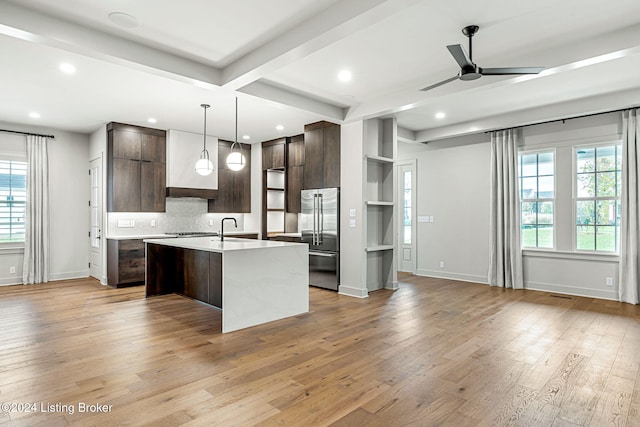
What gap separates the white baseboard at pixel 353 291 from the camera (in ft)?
18.1

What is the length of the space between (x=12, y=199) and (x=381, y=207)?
6.64 metres

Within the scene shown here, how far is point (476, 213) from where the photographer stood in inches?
270

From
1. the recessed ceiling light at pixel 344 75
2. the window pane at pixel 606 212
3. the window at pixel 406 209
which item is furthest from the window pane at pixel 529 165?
the recessed ceiling light at pixel 344 75

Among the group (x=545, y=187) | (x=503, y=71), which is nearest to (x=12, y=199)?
(x=503, y=71)

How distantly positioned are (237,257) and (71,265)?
205 inches

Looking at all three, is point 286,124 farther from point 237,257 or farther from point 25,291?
point 25,291

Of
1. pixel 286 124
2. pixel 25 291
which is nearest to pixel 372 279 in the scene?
pixel 286 124

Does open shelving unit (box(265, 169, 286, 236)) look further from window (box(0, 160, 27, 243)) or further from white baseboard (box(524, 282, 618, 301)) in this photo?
white baseboard (box(524, 282, 618, 301))

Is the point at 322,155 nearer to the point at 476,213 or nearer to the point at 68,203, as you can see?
the point at 476,213

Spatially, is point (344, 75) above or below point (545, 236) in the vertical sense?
above

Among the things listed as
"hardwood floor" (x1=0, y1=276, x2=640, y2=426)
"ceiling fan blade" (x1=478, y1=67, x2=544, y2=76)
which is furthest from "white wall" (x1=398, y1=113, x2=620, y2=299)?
"ceiling fan blade" (x1=478, y1=67, x2=544, y2=76)

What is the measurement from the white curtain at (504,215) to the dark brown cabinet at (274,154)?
402 centimetres

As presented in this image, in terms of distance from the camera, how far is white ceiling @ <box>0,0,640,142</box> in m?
2.99

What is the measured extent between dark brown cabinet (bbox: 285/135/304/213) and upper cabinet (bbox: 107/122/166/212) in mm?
2429
